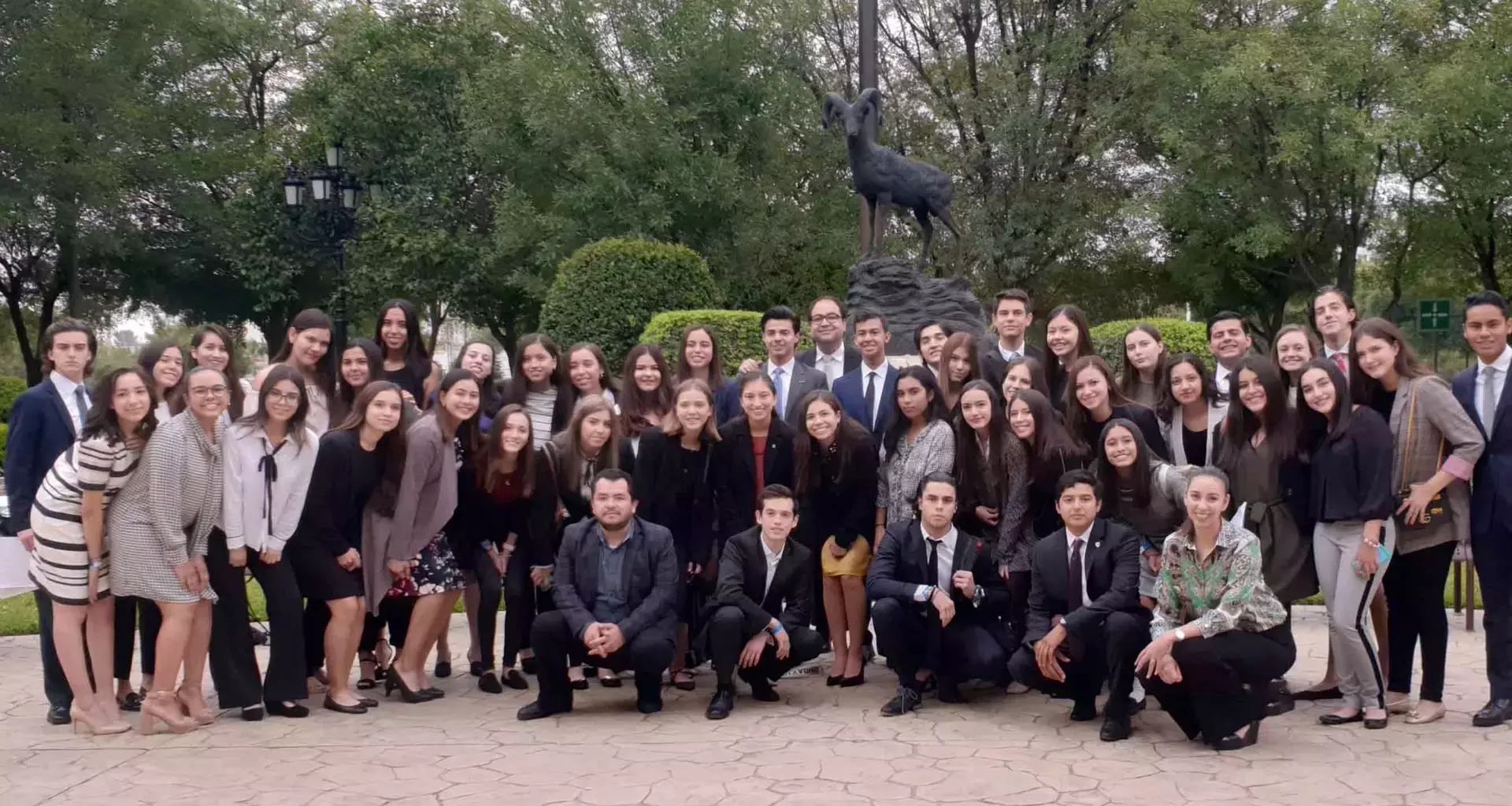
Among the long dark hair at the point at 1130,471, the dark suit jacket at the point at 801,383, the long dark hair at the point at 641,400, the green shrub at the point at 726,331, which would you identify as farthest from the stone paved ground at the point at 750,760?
the green shrub at the point at 726,331

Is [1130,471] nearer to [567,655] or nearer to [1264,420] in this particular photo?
[1264,420]

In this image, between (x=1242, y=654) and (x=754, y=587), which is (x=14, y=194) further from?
(x=1242, y=654)

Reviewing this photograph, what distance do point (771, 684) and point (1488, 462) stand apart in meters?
3.13

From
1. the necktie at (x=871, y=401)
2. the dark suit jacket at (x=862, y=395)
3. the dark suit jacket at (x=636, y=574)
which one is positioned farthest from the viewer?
the necktie at (x=871, y=401)

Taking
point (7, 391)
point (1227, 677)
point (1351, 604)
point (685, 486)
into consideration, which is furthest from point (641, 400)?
point (7, 391)

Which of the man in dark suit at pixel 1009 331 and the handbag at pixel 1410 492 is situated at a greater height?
the man in dark suit at pixel 1009 331

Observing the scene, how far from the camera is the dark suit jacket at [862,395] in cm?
632

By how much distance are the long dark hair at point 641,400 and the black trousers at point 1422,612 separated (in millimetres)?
3326

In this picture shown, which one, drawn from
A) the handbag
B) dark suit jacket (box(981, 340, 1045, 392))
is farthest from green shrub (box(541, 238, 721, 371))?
the handbag

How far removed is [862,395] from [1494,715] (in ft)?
10.3

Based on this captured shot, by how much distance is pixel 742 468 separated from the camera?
5727mm

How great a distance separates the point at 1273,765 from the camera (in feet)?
14.4

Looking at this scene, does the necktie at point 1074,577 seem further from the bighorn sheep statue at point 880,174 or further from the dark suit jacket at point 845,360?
the bighorn sheep statue at point 880,174

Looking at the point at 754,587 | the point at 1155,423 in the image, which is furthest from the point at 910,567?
the point at 1155,423
